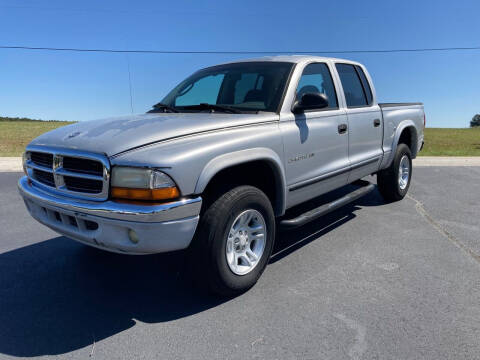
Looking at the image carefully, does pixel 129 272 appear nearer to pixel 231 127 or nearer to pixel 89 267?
pixel 89 267

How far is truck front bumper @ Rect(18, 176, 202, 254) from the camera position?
243cm

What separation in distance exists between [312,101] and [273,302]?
69.2 inches

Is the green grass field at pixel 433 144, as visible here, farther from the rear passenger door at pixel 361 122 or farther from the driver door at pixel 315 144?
the driver door at pixel 315 144

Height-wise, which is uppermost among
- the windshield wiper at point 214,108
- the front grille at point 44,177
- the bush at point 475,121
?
the windshield wiper at point 214,108

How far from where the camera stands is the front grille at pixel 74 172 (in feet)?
8.35

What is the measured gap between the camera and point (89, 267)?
364 cm

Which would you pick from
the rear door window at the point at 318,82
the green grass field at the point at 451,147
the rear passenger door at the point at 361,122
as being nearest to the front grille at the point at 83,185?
the rear door window at the point at 318,82

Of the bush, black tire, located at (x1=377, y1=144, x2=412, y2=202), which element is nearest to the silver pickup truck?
black tire, located at (x1=377, y1=144, x2=412, y2=202)

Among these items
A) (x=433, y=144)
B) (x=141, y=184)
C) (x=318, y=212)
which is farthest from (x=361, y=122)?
(x=433, y=144)

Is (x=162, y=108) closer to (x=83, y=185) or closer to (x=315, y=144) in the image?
→ (x=83, y=185)

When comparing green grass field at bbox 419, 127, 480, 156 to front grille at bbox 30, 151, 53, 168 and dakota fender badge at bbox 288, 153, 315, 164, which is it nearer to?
dakota fender badge at bbox 288, 153, 315, 164

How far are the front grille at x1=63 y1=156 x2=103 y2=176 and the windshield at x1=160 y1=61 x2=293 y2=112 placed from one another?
135cm

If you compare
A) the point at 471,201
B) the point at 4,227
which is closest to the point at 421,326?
the point at 471,201

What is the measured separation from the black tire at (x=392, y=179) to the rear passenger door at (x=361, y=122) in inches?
23.4
